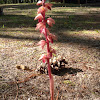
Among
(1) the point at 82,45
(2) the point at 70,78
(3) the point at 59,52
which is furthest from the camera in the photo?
(1) the point at 82,45

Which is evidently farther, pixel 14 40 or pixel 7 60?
pixel 14 40

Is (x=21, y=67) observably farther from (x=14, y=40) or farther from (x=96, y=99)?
(x=14, y=40)

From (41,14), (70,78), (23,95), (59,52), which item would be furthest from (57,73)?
(41,14)

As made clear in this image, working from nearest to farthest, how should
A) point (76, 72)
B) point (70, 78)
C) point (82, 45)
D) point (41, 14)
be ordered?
point (41, 14), point (70, 78), point (76, 72), point (82, 45)

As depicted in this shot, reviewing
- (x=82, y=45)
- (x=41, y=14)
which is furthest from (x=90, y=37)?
(x=41, y=14)

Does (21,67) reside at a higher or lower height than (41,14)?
lower

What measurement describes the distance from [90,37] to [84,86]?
212cm

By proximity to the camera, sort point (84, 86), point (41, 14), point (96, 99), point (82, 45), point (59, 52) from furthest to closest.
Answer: point (82, 45) → point (59, 52) → point (84, 86) → point (96, 99) → point (41, 14)

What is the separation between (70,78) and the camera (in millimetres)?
1746

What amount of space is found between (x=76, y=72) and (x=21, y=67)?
61 centimetres

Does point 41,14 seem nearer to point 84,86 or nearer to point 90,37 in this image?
point 84,86

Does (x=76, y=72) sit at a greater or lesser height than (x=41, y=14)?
lesser

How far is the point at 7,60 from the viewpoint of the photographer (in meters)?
2.26

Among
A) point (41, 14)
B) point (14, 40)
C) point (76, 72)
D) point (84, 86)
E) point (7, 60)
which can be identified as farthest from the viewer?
point (14, 40)
